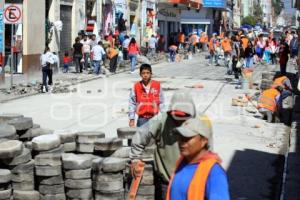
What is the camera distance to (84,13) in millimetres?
33969

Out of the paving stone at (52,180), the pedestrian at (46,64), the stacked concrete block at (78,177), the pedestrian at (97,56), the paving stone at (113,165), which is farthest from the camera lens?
the pedestrian at (97,56)

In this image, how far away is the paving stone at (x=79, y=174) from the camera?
736 centimetres

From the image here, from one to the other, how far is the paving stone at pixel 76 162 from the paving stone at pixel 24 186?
472 mm

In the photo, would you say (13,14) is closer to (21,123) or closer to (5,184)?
(21,123)

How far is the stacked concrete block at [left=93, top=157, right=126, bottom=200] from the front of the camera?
7.27 metres

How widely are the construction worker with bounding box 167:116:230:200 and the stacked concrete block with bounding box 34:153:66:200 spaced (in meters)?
3.87

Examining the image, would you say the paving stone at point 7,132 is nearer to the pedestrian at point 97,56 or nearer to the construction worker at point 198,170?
the construction worker at point 198,170

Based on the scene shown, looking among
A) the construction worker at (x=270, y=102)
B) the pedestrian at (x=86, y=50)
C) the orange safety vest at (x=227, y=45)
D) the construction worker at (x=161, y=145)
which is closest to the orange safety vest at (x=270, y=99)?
the construction worker at (x=270, y=102)

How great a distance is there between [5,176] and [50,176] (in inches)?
21.8

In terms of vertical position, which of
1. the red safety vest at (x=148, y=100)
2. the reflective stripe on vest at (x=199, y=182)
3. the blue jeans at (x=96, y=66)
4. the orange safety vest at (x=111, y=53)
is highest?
the orange safety vest at (x=111, y=53)

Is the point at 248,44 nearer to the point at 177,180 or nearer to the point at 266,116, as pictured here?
the point at 266,116

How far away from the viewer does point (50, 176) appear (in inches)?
293

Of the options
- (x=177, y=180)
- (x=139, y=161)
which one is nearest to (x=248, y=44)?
(x=139, y=161)

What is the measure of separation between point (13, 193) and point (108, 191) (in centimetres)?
113
